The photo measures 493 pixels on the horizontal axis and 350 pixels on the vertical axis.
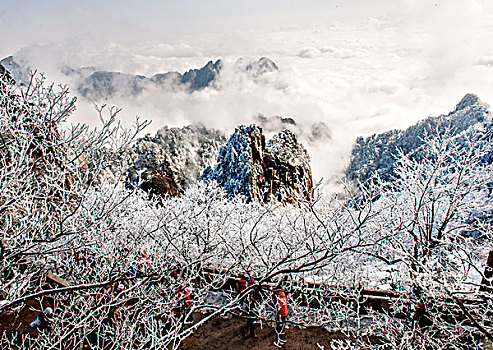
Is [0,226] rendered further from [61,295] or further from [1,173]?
[61,295]

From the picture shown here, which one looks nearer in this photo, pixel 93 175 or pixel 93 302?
pixel 93 175

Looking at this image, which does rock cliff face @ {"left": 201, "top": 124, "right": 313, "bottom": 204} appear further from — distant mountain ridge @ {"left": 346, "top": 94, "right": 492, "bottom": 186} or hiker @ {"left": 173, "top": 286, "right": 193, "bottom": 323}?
hiker @ {"left": 173, "top": 286, "right": 193, "bottom": 323}

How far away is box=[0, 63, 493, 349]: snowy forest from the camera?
13.8ft

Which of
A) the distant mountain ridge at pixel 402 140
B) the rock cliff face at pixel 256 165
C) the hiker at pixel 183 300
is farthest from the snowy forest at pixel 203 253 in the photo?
the rock cliff face at pixel 256 165

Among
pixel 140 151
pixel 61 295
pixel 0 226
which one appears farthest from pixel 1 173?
pixel 140 151

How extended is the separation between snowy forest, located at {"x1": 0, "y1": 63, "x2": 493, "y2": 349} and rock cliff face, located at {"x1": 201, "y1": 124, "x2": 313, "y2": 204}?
107ft

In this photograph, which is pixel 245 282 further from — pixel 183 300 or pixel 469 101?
pixel 469 101

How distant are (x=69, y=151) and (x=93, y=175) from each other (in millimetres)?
485

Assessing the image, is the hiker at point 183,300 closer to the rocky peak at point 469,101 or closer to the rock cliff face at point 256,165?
the rock cliff face at point 256,165

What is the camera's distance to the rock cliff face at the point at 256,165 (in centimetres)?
4722

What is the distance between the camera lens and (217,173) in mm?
49781

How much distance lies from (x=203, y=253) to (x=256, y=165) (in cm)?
4240

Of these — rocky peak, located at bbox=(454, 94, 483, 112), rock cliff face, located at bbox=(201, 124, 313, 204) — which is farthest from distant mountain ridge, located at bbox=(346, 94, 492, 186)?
rock cliff face, located at bbox=(201, 124, 313, 204)

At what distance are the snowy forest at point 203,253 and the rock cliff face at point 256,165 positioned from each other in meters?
32.6
